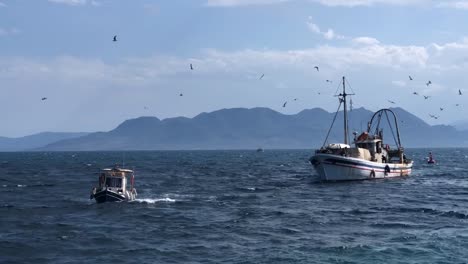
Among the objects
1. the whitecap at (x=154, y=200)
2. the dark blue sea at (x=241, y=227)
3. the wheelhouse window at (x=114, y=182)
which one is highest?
the wheelhouse window at (x=114, y=182)

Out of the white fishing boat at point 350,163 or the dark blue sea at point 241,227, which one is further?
the white fishing boat at point 350,163

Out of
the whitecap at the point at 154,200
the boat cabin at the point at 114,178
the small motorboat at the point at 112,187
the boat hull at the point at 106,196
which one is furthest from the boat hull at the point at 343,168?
the boat hull at the point at 106,196

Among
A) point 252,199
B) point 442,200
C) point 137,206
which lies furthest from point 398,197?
point 137,206

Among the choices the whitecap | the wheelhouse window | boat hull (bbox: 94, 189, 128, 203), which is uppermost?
the wheelhouse window

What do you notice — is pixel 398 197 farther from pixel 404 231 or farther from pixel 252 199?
pixel 404 231

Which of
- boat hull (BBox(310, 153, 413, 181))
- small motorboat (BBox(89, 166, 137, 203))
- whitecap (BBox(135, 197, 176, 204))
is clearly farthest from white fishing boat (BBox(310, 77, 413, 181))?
small motorboat (BBox(89, 166, 137, 203))

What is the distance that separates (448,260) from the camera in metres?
32.0

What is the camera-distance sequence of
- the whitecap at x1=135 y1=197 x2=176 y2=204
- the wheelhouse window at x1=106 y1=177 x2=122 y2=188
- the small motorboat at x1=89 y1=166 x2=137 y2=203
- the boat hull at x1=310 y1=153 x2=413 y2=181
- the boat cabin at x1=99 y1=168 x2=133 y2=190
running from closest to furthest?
the small motorboat at x1=89 y1=166 x2=137 y2=203 → the boat cabin at x1=99 y1=168 x2=133 y2=190 → the wheelhouse window at x1=106 y1=177 x2=122 y2=188 → the whitecap at x1=135 y1=197 x2=176 y2=204 → the boat hull at x1=310 y1=153 x2=413 y2=181

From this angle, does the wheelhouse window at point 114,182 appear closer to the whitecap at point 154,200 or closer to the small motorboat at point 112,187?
the small motorboat at point 112,187

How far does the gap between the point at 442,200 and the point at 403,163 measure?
37.8 m

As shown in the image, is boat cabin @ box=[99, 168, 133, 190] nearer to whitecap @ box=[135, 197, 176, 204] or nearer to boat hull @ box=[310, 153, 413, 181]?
whitecap @ box=[135, 197, 176, 204]

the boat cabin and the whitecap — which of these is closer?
the boat cabin

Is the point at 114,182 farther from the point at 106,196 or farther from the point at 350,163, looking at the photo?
the point at 350,163

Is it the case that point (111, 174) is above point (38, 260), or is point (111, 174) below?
above
